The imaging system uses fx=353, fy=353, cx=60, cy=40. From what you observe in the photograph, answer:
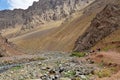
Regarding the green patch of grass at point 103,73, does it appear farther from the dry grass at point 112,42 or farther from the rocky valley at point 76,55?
the dry grass at point 112,42

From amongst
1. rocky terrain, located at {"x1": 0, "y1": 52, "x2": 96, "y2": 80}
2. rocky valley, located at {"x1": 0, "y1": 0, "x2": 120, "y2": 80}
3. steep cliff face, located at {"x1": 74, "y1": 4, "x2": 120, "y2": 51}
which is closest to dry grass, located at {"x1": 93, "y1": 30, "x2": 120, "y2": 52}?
rocky valley, located at {"x1": 0, "y1": 0, "x2": 120, "y2": 80}

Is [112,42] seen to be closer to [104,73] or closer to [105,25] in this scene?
[105,25]

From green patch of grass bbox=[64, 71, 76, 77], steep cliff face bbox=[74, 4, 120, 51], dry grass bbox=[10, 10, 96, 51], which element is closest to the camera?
green patch of grass bbox=[64, 71, 76, 77]

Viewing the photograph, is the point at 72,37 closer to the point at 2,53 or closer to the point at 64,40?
the point at 64,40

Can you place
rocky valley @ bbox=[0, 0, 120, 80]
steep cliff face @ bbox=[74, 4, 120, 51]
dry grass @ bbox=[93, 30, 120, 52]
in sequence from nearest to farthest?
rocky valley @ bbox=[0, 0, 120, 80], dry grass @ bbox=[93, 30, 120, 52], steep cliff face @ bbox=[74, 4, 120, 51]

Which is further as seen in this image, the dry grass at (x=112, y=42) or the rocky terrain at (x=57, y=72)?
the dry grass at (x=112, y=42)

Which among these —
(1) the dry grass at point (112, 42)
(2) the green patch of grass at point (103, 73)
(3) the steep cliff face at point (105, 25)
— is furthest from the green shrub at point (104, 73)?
(3) the steep cliff face at point (105, 25)

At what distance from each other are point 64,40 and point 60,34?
18965 millimetres

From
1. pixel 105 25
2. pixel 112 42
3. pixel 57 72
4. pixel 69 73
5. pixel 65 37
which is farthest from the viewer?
pixel 65 37

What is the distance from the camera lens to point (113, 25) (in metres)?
77.6

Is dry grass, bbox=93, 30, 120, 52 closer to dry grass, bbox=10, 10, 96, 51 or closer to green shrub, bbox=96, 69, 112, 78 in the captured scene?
green shrub, bbox=96, 69, 112, 78

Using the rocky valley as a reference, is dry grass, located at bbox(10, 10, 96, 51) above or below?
below

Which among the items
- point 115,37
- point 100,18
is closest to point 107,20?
point 100,18

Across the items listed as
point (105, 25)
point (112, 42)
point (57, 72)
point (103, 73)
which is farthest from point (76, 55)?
point (103, 73)
